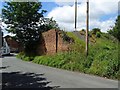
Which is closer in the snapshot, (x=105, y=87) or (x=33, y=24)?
(x=105, y=87)

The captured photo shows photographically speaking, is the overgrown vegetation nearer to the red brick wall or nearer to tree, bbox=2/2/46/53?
the red brick wall

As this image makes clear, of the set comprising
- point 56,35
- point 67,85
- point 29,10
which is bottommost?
point 67,85

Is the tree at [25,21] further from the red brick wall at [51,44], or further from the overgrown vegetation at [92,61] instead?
the overgrown vegetation at [92,61]

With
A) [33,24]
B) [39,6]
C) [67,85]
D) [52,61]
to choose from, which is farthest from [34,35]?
[67,85]

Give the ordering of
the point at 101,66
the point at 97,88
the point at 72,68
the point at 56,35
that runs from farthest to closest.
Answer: the point at 56,35, the point at 72,68, the point at 101,66, the point at 97,88

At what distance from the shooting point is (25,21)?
119ft

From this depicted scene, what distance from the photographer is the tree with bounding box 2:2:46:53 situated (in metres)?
36.1

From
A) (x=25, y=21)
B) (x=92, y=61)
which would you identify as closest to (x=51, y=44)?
(x=25, y=21)

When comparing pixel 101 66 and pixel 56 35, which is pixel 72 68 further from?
pixel 56 35

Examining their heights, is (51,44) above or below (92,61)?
above

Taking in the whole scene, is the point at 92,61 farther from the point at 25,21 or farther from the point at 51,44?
the point at 25,21

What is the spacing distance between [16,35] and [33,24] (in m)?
2.71

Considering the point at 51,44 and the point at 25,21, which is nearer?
the point at 51,44

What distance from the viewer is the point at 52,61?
25.2 m
